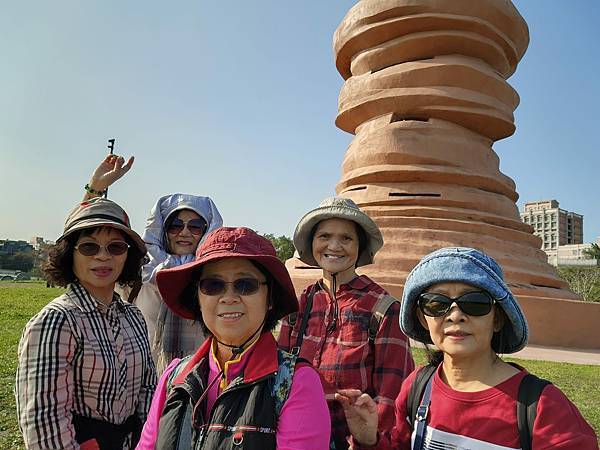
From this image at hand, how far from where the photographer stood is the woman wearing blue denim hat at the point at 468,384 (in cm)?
158

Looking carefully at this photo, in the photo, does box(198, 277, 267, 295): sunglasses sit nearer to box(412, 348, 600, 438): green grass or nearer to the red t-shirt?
the red t-shirt

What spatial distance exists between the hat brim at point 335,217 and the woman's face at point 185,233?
2.59 feet

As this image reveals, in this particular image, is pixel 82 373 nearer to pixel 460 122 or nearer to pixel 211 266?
pixel 211 266

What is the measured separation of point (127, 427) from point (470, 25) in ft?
46.4

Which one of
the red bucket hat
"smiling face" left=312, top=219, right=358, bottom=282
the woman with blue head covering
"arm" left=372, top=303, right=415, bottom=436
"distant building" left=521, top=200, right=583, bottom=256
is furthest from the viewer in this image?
"distant building" left=521, top=200, right=583, bottom=256

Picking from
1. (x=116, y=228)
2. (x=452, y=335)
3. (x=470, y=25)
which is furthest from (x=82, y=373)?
(x=470, y=25)

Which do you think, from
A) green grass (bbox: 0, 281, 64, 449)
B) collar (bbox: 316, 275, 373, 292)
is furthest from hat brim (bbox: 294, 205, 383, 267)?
green grass (bbox: 0, 281, 64, 449)

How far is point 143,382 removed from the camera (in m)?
2.42

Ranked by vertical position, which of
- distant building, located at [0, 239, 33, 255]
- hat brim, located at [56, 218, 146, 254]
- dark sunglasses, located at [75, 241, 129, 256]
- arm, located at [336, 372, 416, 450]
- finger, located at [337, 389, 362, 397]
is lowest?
arm, located at [336, 372, 416, 450]

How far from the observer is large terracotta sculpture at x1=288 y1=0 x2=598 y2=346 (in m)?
12.2

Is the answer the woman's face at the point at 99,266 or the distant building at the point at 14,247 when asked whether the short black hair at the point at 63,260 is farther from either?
the distant building at the point at 14,247

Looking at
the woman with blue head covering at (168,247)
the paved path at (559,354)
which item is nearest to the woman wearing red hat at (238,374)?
the woman with blue head covering at (168,247)

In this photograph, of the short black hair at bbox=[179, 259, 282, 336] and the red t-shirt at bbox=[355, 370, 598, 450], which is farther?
the short black hair at bbox=[179, 259, 282, 336]

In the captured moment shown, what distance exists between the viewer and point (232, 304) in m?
1.76
